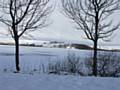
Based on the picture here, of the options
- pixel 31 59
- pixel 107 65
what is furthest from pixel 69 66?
pixel 31 59

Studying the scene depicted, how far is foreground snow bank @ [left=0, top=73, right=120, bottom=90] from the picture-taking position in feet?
33.9

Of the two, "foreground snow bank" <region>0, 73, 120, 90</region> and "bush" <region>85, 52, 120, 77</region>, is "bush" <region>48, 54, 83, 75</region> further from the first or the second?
"foreground snow bank" <region>0, 73, 120, 90</region>

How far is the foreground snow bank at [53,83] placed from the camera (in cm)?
1033

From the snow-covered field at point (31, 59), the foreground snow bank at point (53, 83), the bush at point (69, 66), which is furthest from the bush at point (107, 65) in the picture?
the foreground snow bank at point (53, 83)

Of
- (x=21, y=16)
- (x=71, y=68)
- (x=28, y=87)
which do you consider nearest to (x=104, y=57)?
(x=71, y=68)

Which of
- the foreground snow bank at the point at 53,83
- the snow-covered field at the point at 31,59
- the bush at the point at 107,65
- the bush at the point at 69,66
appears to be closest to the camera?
the foreground snow bank at the point at 53,83

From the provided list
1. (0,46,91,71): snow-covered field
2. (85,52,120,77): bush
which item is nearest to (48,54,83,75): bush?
(0,46,91,71): snow-covered field

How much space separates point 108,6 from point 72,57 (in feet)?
18.0

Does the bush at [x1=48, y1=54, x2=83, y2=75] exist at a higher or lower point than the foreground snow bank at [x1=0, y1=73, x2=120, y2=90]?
lower

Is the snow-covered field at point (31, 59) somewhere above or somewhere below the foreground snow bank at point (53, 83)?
below

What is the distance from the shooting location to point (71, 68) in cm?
2086

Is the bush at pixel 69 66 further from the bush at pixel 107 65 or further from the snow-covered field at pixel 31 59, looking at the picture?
the bush at pixel 107 65

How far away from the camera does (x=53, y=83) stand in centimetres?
1098

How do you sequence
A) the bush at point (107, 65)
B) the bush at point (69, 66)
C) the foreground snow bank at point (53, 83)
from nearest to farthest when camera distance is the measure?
the foreground snow bank at point (53, 83) < the bush at point (69, 66) < the bush at point (107, 65)
